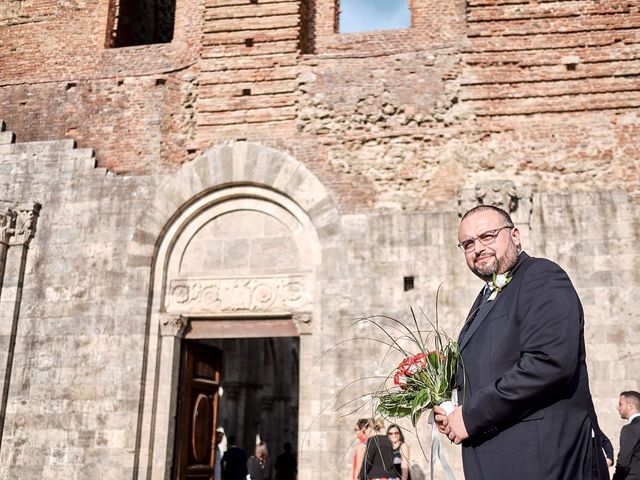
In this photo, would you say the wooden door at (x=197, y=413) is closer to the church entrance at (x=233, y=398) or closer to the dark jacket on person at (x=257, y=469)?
the church entrance at (x=233, y=398)

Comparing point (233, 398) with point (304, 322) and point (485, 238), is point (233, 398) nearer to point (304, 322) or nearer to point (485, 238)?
point (304, 322)

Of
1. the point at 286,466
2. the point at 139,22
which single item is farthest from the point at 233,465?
the point at 139,22

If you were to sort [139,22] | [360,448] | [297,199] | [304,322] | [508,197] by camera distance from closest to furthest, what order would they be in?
[360,448] → [508,197] → [304,322] → [297,199] → [139,22]

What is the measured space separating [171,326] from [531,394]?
8.12 metres

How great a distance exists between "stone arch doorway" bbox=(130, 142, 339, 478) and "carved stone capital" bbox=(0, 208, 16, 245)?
2.05 metres

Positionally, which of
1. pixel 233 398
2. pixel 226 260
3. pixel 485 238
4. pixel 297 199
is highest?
pixel 297 199

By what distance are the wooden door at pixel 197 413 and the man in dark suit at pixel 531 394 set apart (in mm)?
7798

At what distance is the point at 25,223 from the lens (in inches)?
417

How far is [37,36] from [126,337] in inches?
230

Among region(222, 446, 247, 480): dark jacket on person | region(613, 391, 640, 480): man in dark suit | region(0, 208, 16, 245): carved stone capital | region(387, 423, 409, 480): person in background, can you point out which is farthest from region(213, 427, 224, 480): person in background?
region(613, 391, 640, 480): man in dark suit

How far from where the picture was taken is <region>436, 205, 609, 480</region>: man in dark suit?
2.38 m

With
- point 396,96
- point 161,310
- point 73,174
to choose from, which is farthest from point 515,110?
point 73,174

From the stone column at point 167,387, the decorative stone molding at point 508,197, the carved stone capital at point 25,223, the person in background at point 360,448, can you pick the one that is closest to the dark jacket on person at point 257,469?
the stone column at point 167,387

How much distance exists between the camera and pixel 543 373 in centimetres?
236
